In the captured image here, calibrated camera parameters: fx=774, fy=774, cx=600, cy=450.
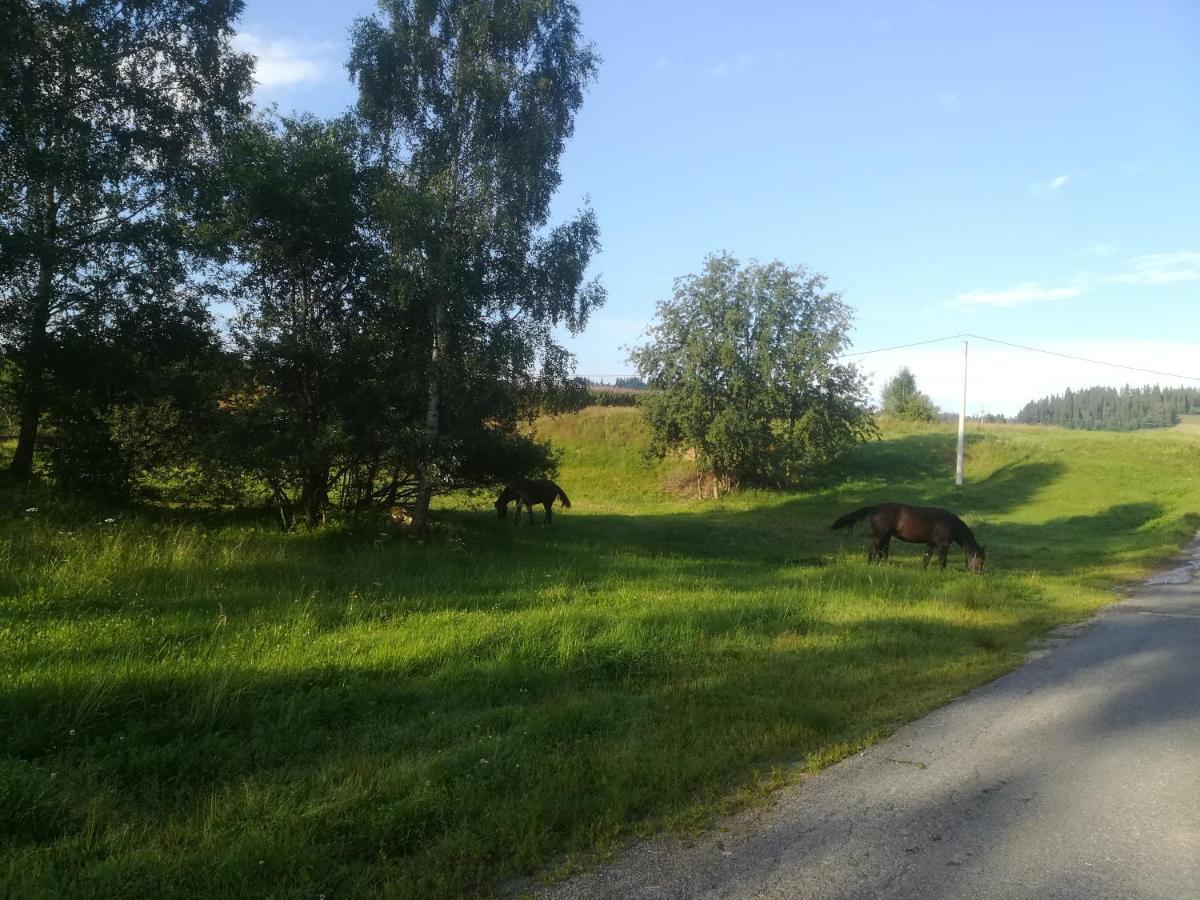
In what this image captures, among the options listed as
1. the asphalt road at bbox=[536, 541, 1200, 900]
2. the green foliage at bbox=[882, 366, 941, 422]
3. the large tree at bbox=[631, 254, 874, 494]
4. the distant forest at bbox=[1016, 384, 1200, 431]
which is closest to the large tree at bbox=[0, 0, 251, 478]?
the asphalt road at bbox=[536, 541, 1200, 900]

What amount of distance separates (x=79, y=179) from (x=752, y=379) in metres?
27.6

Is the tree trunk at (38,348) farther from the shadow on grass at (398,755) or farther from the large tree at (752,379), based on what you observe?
the large tree at (752,379)

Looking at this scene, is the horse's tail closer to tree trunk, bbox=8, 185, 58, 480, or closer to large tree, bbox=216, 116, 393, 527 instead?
large tree, bbox=216, 116, 393, 527

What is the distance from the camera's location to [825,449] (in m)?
36.4

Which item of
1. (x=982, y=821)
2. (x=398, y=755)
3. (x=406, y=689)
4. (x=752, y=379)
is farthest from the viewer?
(x=752, y=379)

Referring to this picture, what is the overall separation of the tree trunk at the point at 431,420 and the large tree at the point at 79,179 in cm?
496

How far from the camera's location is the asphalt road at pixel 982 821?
377cm

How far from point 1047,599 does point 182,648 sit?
1384 cm

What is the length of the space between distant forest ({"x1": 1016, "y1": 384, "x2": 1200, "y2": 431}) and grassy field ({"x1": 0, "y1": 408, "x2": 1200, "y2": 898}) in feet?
292

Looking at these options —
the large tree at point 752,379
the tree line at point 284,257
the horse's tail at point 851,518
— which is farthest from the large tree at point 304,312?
the large tree at point 752,379

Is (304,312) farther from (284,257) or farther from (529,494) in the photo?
(529,494)

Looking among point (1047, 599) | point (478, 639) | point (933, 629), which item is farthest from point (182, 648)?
point (1047, 599)

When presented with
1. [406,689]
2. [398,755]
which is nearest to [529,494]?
[406,689]

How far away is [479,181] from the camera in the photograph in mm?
15688
